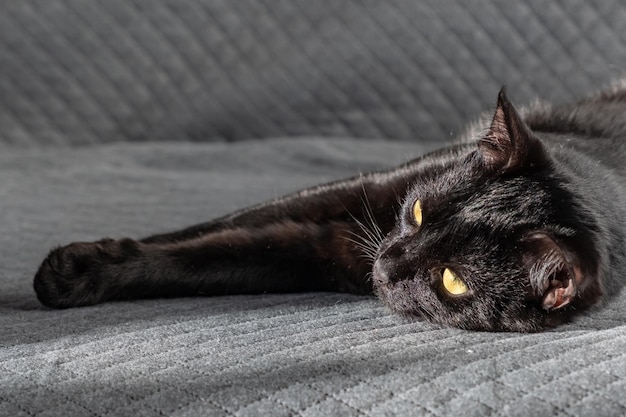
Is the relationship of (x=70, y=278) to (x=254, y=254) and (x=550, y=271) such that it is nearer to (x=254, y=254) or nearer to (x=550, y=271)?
(x=254, y=254)

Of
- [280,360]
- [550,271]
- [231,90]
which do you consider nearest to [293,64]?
A: [231,90]

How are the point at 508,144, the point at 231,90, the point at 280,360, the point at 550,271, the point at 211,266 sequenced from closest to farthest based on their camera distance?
the point at 280,360 < the point at 550,271 < the point at 508,144 < the point at 211,266 < the point at 231,90

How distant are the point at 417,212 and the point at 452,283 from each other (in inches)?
4.3

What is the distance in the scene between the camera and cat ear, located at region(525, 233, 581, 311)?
80 centimetres

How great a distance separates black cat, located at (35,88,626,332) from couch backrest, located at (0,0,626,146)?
61 cm

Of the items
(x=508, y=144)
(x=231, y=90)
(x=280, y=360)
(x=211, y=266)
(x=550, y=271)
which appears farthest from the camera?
(x=231, y=90)

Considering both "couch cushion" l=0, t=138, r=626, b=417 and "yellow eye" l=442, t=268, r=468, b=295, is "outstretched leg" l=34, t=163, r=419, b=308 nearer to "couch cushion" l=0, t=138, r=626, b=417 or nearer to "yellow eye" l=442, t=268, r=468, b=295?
"couch cushion" l=0, t=138, r=626, b=417

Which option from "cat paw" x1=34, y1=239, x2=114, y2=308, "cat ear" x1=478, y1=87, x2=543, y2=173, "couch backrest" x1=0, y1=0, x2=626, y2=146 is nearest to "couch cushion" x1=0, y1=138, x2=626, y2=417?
"cat paw" x1=34, y1=239, x2=114, y2=308

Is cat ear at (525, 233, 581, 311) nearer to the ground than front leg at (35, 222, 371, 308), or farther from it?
nearer to the ground

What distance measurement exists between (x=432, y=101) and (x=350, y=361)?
1.17 m

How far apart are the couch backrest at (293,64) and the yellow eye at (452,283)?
36.3 inches

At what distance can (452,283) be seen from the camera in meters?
0.87

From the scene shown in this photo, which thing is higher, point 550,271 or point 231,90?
point 231,90

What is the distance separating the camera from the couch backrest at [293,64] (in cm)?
171
